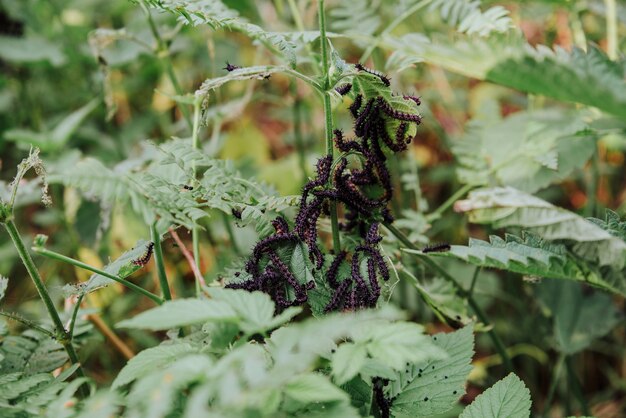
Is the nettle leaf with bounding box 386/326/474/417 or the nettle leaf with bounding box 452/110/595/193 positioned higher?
the nettle leaf with bounding box 452/110/595/193

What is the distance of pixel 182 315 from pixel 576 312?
1.63m

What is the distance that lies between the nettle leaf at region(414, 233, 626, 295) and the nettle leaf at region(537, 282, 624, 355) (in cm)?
81

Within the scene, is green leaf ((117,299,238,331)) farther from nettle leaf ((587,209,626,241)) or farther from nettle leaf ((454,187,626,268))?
nettle leaf ((587,209,626,241))

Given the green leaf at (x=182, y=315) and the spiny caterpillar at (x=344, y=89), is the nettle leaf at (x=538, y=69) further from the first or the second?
the green leaf at (x=182, y=315)

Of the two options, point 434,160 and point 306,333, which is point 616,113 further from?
point 434,160

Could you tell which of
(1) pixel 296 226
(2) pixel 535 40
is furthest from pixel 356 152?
(2) pixel 535 40

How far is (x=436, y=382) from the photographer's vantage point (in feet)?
4.01

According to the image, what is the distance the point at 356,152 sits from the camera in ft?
4.18

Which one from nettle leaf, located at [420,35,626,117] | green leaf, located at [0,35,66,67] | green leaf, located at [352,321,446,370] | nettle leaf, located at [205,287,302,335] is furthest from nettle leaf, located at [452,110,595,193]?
green leaf, located at [0,35,66,67]

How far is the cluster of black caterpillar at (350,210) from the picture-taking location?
1.18m

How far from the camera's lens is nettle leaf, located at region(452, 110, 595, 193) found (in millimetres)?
1750

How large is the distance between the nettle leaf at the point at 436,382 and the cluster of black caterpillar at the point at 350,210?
231 mm

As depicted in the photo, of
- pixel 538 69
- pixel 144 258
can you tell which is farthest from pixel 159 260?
pixel 538 69

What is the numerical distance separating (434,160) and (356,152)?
209 cm
